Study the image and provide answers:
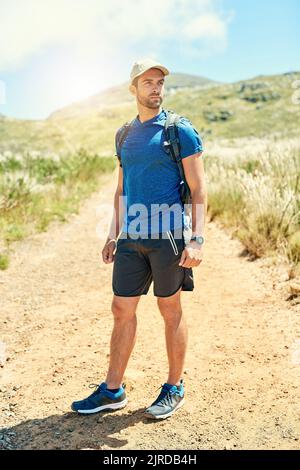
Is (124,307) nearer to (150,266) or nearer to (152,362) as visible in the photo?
(150,266)

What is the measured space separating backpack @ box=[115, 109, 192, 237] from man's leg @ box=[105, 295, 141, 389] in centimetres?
56

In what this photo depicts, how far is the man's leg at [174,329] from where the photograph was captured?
327 centimetres

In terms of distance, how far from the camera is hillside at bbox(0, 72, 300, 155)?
49250 millimetres

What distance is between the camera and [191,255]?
120 inches

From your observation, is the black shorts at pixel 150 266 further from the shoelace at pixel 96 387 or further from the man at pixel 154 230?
the shoelace at pixel 96 387

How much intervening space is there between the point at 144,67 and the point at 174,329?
4.87 ft

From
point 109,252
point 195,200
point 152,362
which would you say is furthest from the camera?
point 152,362

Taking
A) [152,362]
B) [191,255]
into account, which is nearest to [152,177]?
[191,255]

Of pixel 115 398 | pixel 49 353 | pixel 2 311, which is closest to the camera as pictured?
pixel 115 398

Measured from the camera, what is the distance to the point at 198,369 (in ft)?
13.1

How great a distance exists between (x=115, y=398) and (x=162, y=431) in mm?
391
